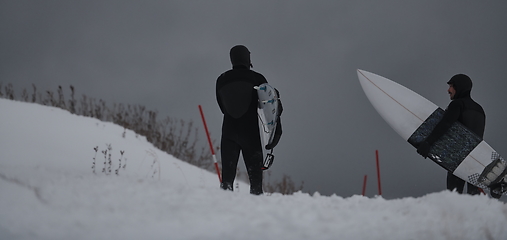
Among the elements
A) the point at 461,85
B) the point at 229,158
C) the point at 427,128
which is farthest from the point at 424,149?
the point at 229,158

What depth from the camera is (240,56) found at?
418 cm

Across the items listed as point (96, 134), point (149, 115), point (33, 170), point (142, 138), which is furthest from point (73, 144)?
point (33, 170)

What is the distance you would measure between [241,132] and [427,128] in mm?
2446

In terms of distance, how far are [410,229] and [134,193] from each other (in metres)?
1.39

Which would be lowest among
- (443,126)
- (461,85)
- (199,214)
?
(199,214)

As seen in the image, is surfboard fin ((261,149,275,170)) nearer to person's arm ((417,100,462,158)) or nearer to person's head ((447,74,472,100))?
person's arm ((417,100,462,158))

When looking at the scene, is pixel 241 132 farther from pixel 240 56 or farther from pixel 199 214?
pixel 199 214

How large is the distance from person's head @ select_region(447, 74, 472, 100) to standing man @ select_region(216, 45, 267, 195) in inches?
91.6

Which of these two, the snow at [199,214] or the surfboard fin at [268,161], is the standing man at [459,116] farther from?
the snow at [199,214]

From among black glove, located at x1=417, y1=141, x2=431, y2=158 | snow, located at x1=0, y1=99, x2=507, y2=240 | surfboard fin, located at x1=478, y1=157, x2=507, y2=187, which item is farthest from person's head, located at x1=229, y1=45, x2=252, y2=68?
surfboard fin, located at x1=478, y1=157, x2=507, y2=187

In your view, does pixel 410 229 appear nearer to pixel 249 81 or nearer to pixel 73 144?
pixel 249 81

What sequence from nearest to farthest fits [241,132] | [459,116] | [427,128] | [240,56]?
[241,132] → [240,56] → [459,116] → [427,128]

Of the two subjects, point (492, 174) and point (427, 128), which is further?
point (427, 128)

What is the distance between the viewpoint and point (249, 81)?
4.14 metres
